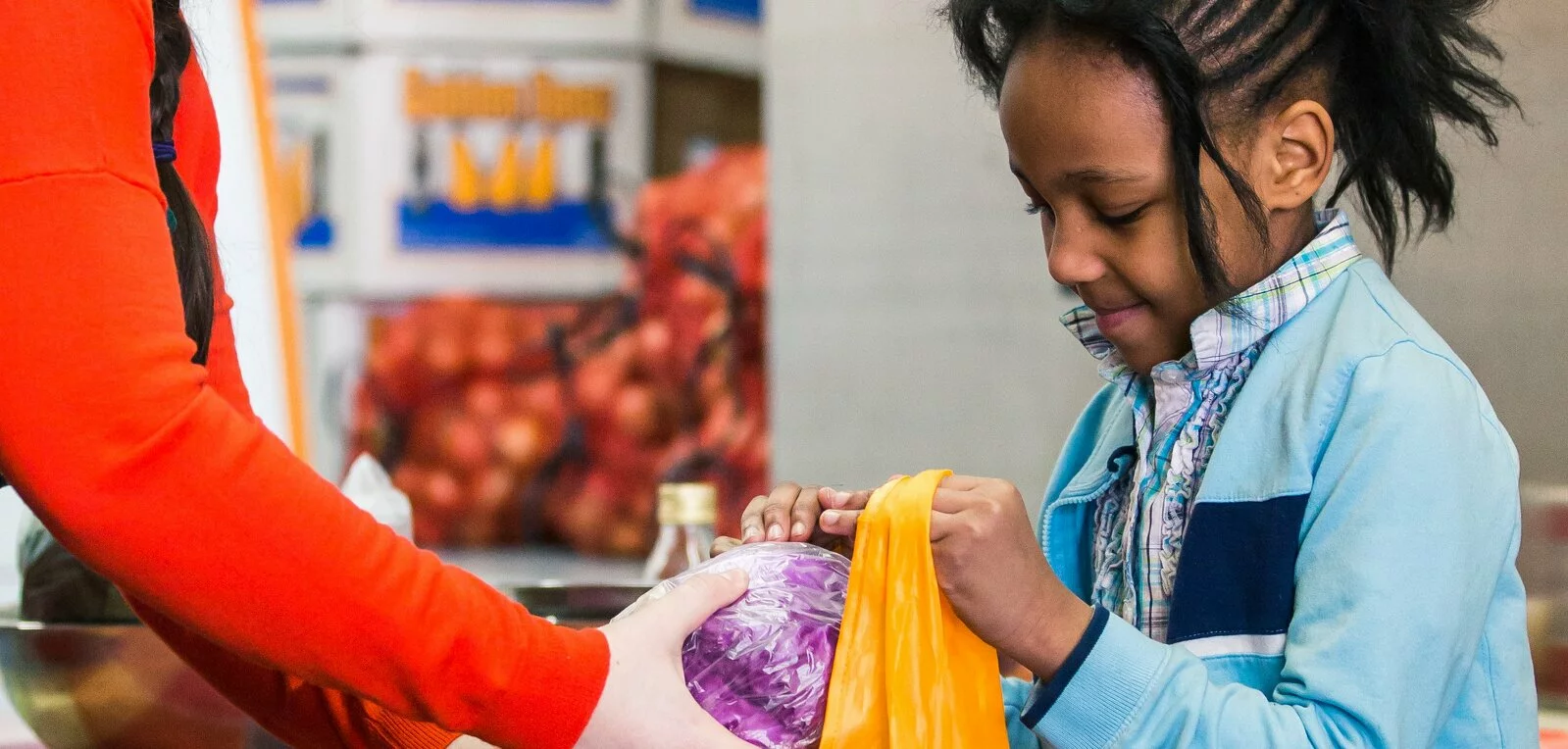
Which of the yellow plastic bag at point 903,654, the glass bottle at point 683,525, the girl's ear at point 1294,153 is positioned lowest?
the glass bottle at point 683,525

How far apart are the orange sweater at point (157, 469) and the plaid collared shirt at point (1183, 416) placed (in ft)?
1.06

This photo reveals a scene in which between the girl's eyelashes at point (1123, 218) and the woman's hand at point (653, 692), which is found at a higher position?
the girl's eyelashes at point (1123, 218)

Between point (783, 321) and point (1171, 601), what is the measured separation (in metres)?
1.13

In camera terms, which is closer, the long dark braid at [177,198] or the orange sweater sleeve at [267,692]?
the long dark braid at [177,198]

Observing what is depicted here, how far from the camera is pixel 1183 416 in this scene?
82 centimetres

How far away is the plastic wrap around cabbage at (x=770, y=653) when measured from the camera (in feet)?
2.37

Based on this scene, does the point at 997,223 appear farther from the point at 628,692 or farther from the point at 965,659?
the point at 628,692

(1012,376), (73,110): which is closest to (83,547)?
(73,110)

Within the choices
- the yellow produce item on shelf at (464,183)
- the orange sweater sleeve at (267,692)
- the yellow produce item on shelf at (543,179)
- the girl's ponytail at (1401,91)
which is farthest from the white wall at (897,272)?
the orange sweater sleeve at (267,692)

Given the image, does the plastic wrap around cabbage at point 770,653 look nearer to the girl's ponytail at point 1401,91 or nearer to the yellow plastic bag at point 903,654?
the yellow plastic bag at point 903,654

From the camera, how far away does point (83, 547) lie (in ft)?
2.01

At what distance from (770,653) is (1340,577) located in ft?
0.91

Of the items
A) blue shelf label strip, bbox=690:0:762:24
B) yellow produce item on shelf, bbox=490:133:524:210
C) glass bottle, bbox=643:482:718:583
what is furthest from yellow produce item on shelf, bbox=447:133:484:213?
glass bottle, bbox=643:482:718:583

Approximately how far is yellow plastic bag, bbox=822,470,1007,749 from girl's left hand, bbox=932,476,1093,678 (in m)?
0.02
